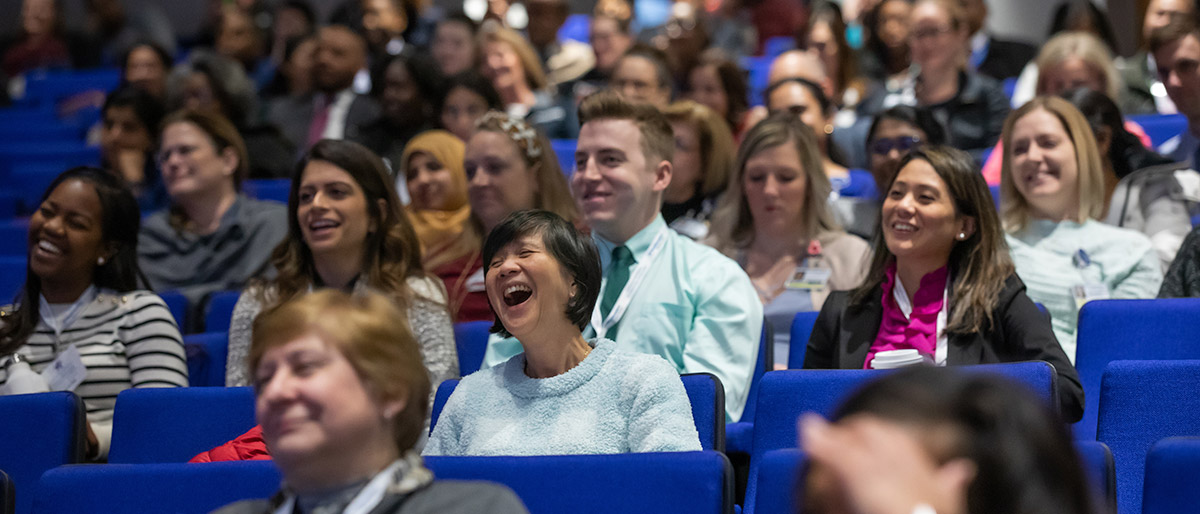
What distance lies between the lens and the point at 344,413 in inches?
56.8

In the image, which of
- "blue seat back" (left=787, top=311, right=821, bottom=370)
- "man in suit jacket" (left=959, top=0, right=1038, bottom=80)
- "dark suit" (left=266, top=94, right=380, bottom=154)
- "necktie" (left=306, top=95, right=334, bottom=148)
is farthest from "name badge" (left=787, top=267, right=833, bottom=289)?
"man in suit jacket" (left=959, top=0, right=1038, bottom=80)

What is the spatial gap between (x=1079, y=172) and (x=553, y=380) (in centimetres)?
183

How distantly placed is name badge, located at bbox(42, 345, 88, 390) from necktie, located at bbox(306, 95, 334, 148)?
2626 mm

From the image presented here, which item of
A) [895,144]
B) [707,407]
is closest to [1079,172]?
[895,144]

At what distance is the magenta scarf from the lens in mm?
Answer: 2625

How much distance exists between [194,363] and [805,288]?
63.1 inches

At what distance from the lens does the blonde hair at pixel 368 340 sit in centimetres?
147

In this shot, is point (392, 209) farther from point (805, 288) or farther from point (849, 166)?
point (849, 166)

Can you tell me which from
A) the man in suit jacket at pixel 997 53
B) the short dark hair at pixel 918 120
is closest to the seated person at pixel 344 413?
the short dark hair at pixel 918 120

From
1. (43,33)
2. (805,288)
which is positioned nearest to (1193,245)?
(805,288)

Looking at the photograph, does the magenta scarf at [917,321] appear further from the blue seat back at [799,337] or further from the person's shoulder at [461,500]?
the person's shoulder at [461,500]

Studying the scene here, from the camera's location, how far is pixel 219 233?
13.0 ft

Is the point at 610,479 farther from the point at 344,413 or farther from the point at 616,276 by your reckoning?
the point at 616,276

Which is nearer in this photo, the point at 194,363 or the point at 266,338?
the point at 266,338
